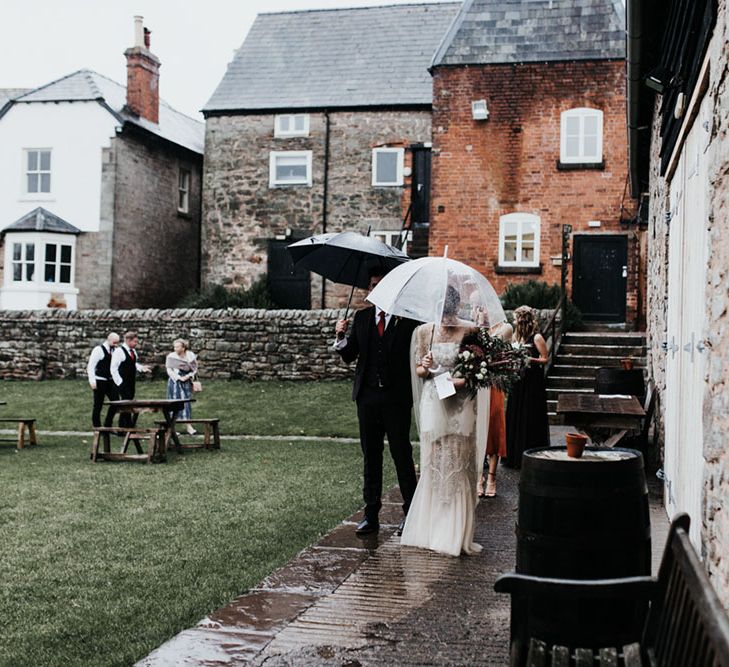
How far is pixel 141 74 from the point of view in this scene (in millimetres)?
31047

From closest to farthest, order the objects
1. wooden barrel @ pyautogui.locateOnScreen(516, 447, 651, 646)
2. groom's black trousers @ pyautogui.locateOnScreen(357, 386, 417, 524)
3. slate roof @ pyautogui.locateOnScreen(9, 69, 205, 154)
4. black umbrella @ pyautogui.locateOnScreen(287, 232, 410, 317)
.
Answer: wooden barrel @ pyautogui.locateOnScreen(516, 447, 651, 646)
groom's black trousers @ pyautogui.locateOnScreen(357, 386, 417, 524)
black umbrella @ pyautogui.locateOnScreen(287, 232, 410, 317)
slate roof @ pyautogui.locateOnScreen(9, 69, 205, 154)

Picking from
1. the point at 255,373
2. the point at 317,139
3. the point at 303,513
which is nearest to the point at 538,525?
the point at 303,513

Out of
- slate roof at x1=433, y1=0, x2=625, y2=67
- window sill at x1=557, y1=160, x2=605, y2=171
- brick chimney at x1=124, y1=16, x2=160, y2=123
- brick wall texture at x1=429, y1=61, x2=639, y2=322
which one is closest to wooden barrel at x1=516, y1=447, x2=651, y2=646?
brick wall texture at x1=429, y1=61, x2=639, y2=322

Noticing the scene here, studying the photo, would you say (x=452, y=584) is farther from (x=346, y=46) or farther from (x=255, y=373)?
(x=346, y=46)

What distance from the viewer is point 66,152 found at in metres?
30.3

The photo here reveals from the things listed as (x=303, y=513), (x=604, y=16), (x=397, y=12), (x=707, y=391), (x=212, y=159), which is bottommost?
(x=303, y=513)

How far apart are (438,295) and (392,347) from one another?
0.76 m

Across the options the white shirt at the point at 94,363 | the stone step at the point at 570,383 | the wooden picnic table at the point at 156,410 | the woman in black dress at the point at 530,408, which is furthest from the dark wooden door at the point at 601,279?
the woman in black dress at the point at 530,408

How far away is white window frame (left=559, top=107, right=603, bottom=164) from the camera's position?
24.4 m

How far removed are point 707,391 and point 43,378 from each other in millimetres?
22645

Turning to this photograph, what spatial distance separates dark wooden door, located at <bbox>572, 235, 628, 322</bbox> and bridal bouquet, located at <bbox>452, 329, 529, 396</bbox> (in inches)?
Answer: 698

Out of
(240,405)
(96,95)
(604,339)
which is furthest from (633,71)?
(96,95)

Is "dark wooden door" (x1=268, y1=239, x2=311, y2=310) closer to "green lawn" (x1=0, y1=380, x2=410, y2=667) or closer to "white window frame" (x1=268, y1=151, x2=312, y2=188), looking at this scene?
"white window frame" (x1=268, y1=151, x2=312, y2=188)

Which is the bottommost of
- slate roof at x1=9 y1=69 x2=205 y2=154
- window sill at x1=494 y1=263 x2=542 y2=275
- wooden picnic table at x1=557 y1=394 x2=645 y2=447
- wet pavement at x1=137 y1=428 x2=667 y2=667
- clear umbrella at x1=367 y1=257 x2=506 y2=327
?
wet pavement at x1=137 y1=428 x2=667 y2=667
